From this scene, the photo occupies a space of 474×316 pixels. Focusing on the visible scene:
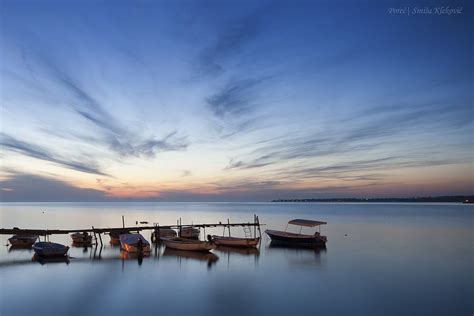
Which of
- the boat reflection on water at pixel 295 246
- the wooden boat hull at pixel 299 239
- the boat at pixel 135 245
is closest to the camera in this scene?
the boat at pixel 135 245

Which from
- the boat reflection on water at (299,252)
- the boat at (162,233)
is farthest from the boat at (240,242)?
the boat at (162,233)

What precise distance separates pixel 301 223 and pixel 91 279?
3095 centimetres

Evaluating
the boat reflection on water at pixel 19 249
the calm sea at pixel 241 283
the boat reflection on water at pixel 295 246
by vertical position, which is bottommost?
the boat reflection on water at pixel 295 246

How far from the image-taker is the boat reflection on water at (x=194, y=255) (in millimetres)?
36469

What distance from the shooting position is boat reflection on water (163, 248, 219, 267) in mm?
36469

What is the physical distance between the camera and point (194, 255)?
38.7 metres

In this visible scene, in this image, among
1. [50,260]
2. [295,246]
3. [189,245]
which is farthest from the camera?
[295,246]

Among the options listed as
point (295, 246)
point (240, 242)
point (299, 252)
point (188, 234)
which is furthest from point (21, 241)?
point (295, 246)

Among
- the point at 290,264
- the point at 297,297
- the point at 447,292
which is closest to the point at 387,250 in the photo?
the point at 290,264

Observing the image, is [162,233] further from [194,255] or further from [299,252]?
[299,252]

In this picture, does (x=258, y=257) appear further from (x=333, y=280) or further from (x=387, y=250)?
(x=387, y=250)

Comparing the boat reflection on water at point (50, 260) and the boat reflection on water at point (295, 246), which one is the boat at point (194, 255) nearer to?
the boat reflection on water at point (50, 260)

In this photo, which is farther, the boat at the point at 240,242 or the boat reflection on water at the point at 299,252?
the boat at the point at 240,242

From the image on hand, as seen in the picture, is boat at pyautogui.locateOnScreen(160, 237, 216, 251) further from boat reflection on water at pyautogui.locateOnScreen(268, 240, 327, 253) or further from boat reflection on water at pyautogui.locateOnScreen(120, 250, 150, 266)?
boat reflection on water at pyautogui.locateOnScreen(268, 240, 327, 253)
